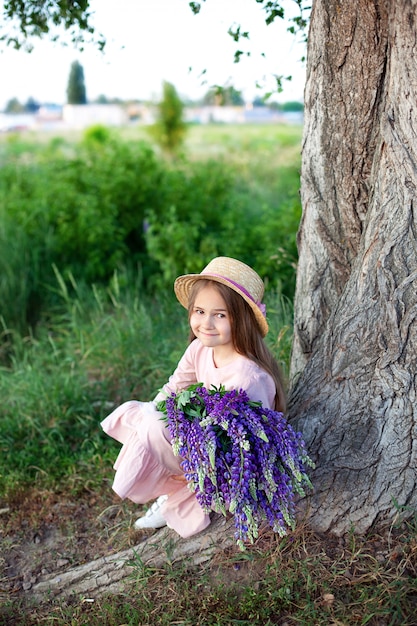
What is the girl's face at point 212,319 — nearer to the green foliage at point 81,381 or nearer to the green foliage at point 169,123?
the green foliage at point 81,381

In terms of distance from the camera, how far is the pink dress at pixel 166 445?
2.81 metres

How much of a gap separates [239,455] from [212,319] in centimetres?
59

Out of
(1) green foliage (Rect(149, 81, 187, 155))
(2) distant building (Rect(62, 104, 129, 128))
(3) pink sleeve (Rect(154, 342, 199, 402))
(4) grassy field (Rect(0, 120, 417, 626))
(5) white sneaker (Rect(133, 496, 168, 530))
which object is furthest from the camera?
(2) distant building (Rect(62, 104, 129, 128))

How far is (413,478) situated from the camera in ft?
8.91

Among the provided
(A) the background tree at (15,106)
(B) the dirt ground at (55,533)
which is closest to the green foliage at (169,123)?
(B) the dirt ground at (55,533)

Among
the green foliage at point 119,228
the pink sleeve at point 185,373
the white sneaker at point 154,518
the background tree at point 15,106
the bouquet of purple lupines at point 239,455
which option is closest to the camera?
the bouquet of purple lupines at point 239,455

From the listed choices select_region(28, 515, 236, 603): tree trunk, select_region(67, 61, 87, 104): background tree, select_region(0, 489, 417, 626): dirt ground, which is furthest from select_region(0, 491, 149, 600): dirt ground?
select_region(67, 61, 87, 104): background tree

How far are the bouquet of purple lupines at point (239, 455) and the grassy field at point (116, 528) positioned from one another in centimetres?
27

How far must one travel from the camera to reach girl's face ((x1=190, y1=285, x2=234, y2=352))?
285 centimetres

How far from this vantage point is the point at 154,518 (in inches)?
130

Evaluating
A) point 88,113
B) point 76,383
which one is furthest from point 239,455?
point 88,113

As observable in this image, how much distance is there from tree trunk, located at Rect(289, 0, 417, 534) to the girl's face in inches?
17.3

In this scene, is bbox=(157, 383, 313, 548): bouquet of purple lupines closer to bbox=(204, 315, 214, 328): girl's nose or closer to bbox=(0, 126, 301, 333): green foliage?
bbox=(204, 315, 214, 328): girl's nose

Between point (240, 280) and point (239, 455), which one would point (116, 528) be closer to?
point (239, 455)
